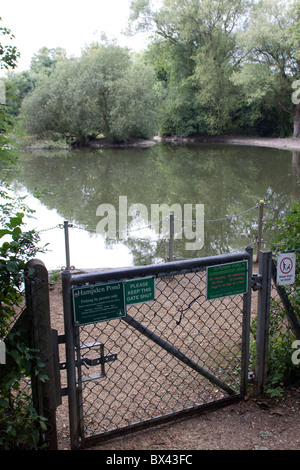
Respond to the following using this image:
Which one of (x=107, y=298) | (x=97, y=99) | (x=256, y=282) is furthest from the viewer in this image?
(x=97, y=99)

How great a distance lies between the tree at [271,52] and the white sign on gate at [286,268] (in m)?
34.8

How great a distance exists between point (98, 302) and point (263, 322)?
1364mm

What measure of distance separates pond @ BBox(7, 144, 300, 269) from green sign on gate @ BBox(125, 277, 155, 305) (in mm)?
865

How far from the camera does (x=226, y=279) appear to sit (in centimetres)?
303

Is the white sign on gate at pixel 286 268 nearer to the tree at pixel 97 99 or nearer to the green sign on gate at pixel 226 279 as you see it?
the green sign on gate at pixel 226 279

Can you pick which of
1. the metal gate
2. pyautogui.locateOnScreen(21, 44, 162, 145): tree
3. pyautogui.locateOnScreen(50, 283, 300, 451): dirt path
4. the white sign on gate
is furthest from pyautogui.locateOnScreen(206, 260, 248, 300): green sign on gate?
pyautogui.locateOnScreen(21, 44, 162, 145): tree

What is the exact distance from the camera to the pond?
10938mm

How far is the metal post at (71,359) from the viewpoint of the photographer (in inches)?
98.5

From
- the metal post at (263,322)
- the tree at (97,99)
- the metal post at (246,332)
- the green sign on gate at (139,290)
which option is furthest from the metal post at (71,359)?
the tree at (97,99)

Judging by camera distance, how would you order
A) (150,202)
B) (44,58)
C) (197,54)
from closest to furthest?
(150,202) → (197,54) → (44,58)

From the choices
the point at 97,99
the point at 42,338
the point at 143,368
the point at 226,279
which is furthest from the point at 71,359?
the point at 97,99

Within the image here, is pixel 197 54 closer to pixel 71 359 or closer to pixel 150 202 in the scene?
pixel 150 202

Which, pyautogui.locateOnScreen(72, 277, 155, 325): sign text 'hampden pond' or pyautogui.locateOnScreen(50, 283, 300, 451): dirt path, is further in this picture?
pyautogui.locateOnScreen(50, 283, 300, 451): dirt path

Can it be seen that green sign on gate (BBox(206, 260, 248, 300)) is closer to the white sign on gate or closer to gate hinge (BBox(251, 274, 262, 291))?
gate hinge (BBox(251, 274, 262, 291))
